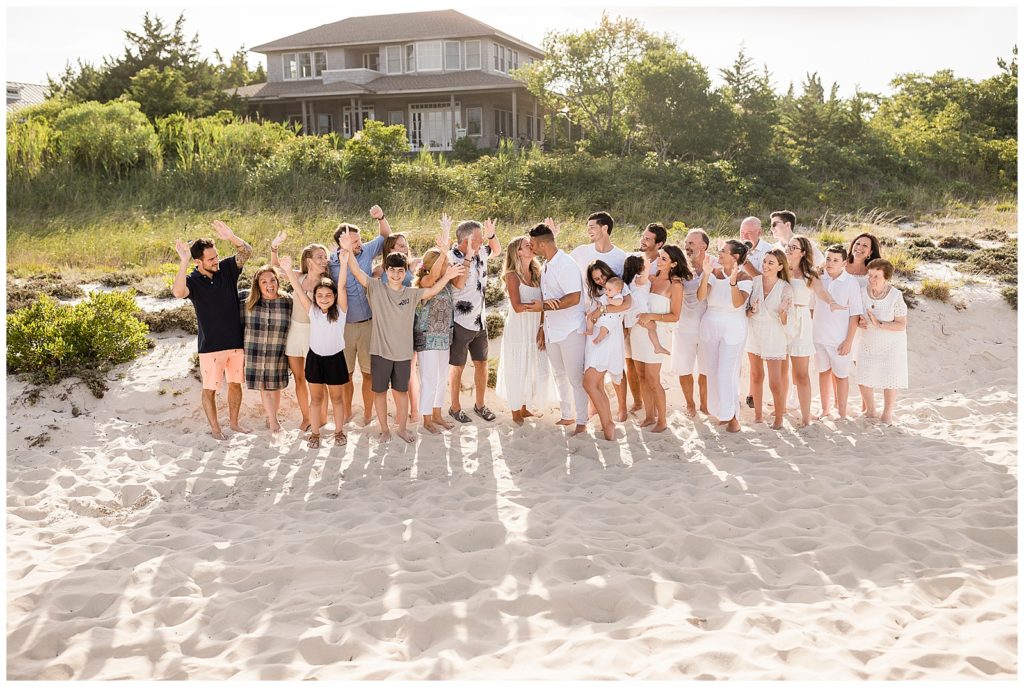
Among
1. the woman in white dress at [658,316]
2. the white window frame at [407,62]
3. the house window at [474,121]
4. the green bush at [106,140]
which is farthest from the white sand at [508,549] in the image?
the white window frame at [407,62]

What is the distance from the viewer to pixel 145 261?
13.3 meters

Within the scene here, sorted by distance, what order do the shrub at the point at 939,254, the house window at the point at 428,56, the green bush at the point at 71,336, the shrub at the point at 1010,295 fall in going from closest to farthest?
the green bush at the point at 71,336
the shrub at the point at 1010,295
the shrub at the point at 939,254
the house window at the point at 428,56

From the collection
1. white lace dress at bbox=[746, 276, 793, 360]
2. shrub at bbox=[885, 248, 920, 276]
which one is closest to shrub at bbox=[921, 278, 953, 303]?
shrub at bbox=[885, 248, 920, 276]

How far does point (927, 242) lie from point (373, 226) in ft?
34.1

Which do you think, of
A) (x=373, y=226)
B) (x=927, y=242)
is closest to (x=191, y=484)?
(x=373, y=226)

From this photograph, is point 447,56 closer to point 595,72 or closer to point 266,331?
point 595,72

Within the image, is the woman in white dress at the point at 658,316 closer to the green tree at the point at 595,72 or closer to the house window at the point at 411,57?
the green tree at the point at 595,72

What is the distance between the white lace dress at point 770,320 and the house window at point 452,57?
2810 centimetres

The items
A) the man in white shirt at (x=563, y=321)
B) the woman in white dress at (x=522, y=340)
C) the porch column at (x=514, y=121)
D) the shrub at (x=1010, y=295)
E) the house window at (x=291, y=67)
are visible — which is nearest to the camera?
the man in white shirt at (x=563, y=321)

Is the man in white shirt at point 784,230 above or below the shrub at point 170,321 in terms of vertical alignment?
above

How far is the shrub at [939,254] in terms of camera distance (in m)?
13.4

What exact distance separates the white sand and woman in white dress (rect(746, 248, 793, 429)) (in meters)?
0.54

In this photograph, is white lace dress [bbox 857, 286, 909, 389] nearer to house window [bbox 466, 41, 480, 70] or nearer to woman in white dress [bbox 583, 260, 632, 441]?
woman in white dress [bbox 583, 260, 632, 441]

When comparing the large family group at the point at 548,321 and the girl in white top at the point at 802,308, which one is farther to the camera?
the girl in white top at the point at 802,308
